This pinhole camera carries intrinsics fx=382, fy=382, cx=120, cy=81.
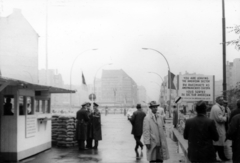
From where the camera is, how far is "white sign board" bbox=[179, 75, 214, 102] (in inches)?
646

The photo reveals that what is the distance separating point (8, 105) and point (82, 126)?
3677mm

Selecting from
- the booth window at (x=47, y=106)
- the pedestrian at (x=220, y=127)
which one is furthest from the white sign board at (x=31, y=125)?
the pedestrian at (x=220, y=127)

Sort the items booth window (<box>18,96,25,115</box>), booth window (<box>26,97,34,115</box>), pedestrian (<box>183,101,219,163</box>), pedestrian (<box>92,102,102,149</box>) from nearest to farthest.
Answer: pedestrian (<box>183,101,219,163</box>), booth window (<box>18,96,25,115</box>), booth window (<box>26,97,34,115</box>), pedestrian (<box>92,102,102,149</box>)

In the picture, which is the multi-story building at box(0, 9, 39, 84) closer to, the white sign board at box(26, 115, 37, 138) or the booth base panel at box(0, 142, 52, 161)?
the white sign board at box(26, 115, 37, 138)

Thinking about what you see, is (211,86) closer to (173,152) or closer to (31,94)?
(173,152)

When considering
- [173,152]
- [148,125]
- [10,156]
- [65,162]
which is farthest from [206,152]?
[173,152]

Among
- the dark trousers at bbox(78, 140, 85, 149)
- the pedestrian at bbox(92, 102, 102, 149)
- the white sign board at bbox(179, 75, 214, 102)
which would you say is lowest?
the dark trousers at bbox(78, 140, 85, 149)

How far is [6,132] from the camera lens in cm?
1125

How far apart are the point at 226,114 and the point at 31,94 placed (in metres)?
6.49

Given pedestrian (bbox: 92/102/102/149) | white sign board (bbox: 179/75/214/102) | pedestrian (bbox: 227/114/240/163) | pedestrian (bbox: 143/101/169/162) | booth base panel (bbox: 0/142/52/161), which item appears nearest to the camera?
pedestrian (bbox: 227/114/240/163)

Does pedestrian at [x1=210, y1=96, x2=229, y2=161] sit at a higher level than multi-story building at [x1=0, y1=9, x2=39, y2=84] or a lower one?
lower

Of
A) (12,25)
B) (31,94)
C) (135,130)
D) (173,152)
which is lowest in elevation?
(173,152)

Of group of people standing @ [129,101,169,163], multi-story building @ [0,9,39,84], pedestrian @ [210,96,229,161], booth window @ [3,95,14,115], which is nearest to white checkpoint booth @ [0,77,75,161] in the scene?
booth window @ [3,95,14,115]

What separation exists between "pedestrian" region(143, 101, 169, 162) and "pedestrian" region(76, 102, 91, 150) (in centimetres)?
686
